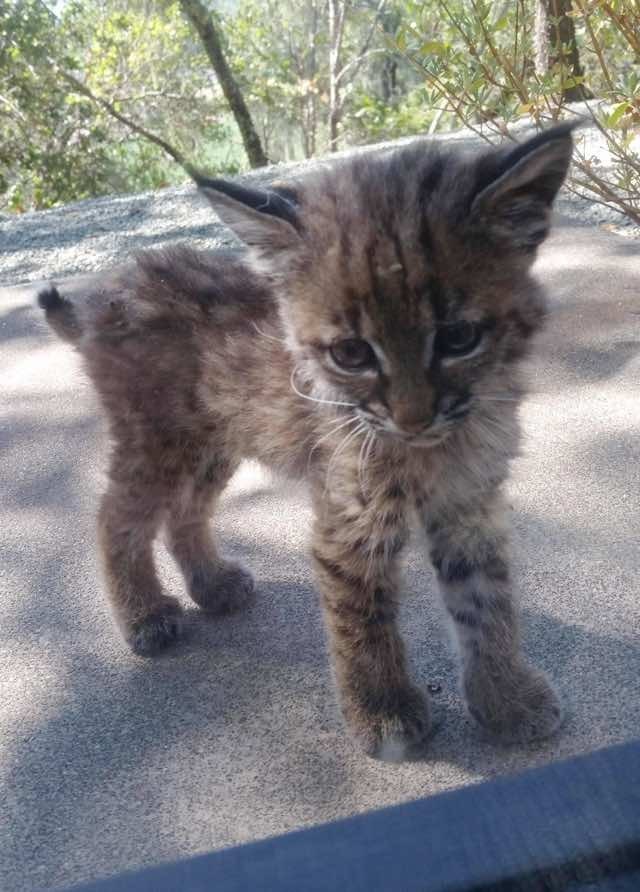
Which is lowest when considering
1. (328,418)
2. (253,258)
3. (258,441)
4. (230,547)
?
(230,547)

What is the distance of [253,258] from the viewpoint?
2061mm

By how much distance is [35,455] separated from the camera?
344cm

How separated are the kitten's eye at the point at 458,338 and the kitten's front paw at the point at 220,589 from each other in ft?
3.52

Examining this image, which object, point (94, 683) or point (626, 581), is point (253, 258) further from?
point (626, 581)

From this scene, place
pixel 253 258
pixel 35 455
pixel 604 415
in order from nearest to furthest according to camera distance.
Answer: pixel 253 258, pixel 604 415, pixel 35 455

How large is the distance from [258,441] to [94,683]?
Answer: 73 centimetres

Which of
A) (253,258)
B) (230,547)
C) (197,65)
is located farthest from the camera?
(197,65)

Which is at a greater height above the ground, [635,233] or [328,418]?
[328,418]

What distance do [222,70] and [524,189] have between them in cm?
918

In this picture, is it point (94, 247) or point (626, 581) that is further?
point (94, 247)

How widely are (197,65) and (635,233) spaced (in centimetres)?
884

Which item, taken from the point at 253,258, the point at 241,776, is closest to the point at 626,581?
the point at 241,776

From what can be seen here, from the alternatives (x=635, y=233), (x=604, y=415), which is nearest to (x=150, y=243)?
(x=635, y=233)

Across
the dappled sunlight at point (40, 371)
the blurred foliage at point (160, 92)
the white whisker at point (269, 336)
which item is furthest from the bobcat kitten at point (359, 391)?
the blurred foliage at point (160, 92)
